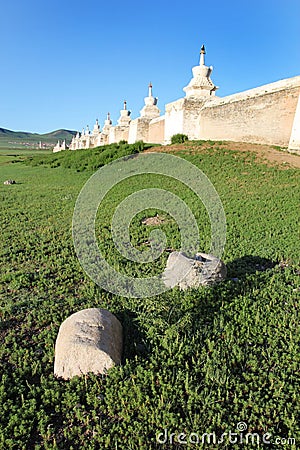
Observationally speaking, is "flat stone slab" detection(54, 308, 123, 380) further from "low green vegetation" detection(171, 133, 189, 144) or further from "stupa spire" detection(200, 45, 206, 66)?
"stupa spire" detection(200, 45, 206, 66)

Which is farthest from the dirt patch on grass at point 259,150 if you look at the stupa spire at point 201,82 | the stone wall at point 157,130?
the stone wall at point 157,130

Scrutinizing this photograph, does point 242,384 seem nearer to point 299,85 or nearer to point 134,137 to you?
point 299,85

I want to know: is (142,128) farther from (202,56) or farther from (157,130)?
(202,56)

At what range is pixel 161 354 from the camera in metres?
3.28

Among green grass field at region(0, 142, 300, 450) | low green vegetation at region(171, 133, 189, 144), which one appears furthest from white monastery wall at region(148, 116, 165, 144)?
green grass field at region(0, 142, 300, 450)

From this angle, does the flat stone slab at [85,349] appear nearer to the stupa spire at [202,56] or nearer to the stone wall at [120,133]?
the stupa spire at [202,56]

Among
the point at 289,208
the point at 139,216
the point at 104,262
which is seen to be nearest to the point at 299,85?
the point at 289,208

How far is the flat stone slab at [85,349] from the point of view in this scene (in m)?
3.05

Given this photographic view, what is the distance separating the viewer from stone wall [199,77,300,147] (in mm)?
13750

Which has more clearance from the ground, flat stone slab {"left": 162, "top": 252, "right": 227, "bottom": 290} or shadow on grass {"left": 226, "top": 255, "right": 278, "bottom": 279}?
flat stone slab {"left": 162, "top": 252, "right": 227, "bottom": 290}

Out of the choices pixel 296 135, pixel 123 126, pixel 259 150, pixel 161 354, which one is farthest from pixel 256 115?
pixel 123 126

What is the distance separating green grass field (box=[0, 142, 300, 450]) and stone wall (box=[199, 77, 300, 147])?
8.86 m

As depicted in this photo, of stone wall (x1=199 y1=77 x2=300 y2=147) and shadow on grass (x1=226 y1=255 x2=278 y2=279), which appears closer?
shadow on grass (x1=226 y1=255 x2=278 y2=279)

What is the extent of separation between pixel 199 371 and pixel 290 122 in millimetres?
13145
